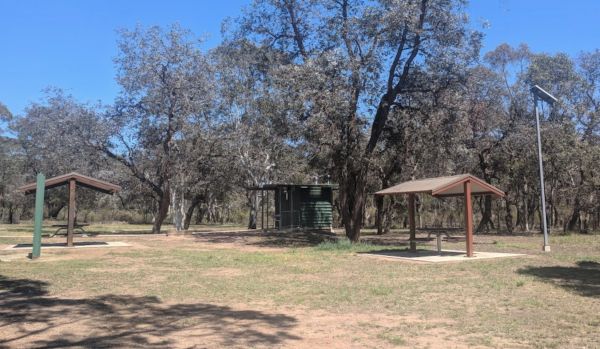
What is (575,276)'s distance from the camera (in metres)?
11.3

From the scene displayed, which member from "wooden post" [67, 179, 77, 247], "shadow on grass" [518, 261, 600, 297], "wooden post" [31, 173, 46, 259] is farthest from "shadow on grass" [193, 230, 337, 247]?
"shadow on grass" [518, 261, 600, 297]

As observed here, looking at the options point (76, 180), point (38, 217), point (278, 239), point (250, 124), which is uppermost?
point (250, 124)

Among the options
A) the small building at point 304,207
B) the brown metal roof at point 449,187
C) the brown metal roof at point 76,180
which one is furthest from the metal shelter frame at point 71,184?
the small building at point 304,207

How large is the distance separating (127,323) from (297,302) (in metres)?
2.83

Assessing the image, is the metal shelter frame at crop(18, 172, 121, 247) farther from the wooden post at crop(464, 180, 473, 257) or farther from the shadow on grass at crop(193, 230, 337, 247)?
the wooden post at crop(464, 180, 473, 257)

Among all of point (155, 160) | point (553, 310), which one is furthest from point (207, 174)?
point (553, 310)

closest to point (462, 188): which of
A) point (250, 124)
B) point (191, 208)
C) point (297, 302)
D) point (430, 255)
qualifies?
point (430, 255)

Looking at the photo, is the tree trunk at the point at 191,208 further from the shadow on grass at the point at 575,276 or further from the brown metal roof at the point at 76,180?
the shadow on grass at the point at 575,276

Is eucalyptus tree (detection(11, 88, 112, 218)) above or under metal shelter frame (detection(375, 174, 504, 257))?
above

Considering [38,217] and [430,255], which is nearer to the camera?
[38,217]

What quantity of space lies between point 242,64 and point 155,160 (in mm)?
7670

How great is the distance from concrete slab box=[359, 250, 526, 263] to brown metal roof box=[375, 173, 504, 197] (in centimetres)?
187

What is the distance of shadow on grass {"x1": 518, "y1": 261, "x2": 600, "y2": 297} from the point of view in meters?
9.63

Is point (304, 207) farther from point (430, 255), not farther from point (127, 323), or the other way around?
point (127, 323)
